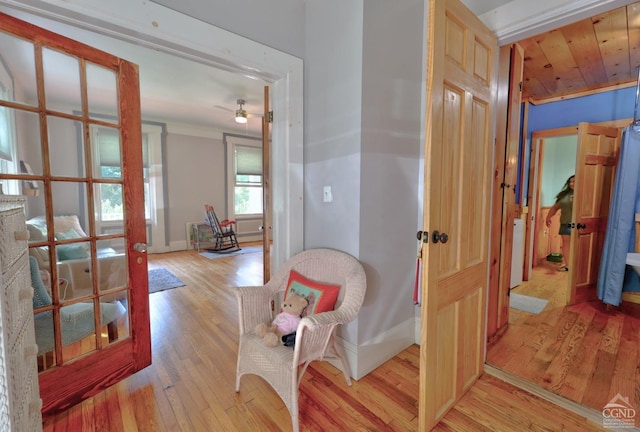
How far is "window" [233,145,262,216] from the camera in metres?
6.47

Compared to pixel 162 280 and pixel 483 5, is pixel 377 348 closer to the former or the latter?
pixel 483 5

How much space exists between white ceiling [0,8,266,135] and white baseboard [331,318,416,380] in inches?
109

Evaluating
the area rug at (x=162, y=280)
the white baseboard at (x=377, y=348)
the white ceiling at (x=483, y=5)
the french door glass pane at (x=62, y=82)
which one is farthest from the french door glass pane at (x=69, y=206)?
the white ceiling at (x=483, y=5)

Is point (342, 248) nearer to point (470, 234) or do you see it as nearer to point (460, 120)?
point (470, 234)

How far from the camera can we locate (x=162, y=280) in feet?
12.5

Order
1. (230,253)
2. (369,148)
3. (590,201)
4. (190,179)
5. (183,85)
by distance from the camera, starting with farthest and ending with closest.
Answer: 1. (190,179)
2. (230,253)
3. (183,85)
4. (590,201)
5. (369,148)

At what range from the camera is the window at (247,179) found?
255 inches

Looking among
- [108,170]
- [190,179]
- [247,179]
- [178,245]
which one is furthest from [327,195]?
[247,179]

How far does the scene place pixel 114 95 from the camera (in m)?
1.68

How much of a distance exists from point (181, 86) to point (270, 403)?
377cm

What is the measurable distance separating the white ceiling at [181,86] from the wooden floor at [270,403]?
8.24ft

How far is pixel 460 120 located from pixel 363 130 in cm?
54

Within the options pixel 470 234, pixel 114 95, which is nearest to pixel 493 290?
pixel 470 234

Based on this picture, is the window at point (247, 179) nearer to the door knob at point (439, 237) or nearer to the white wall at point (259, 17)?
the white wall at point (259, 17)
